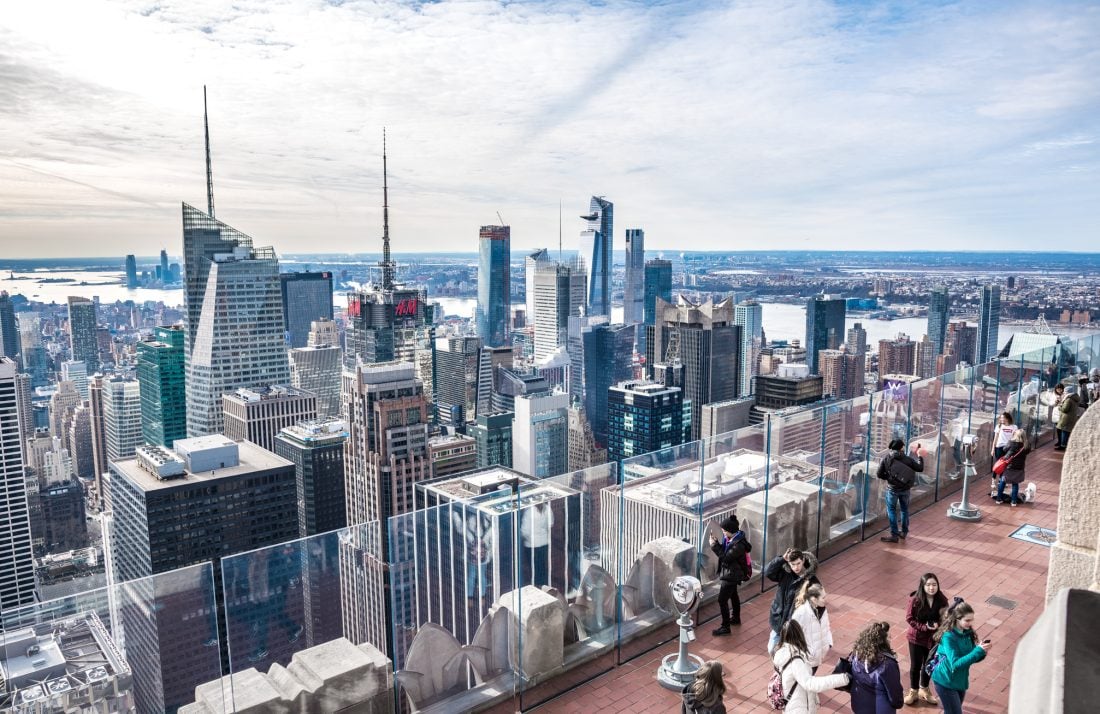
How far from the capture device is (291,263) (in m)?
101

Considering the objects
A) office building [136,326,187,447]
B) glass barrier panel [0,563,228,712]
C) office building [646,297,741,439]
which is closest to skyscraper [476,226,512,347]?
office building [646,297,741,439]

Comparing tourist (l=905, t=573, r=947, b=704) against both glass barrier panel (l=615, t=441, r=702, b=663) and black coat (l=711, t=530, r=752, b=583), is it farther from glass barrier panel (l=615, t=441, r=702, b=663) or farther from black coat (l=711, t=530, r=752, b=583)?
glass barrier panel (l=615, t=441, r=702, b=663)

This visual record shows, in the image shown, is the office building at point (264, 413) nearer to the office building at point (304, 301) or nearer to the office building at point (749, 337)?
the office building at point (304, 301)

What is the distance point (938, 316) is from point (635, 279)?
74883mm

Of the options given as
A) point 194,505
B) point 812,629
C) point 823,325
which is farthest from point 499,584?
point 823,325

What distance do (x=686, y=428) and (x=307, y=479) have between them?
3880cm

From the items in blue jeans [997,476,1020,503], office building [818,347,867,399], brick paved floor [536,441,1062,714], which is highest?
blue jeans [997,476,1020,503]

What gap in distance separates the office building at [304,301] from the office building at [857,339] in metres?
75.9

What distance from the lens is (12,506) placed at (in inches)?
1944

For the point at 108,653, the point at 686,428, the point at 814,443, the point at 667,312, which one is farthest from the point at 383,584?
the point at 667,312

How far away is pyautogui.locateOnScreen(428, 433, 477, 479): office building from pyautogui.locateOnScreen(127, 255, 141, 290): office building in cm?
4614

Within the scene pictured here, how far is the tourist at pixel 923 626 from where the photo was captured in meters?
4.44

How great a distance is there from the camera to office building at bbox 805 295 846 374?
78938 millimetres

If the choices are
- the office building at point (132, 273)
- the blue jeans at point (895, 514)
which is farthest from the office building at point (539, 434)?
the blue jeans at point (895, 514)
